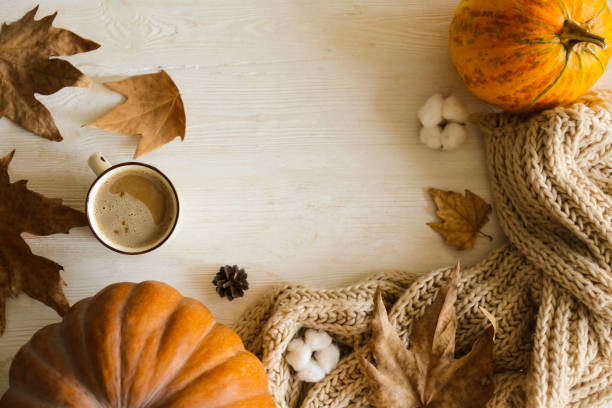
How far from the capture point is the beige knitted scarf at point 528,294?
39.8 inches

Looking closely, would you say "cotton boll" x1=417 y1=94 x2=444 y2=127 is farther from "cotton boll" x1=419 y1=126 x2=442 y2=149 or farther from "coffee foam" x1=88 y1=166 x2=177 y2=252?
"coffee foam" x1=88 y1=166 x2=177 y2=252

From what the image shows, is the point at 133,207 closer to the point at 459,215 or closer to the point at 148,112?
the point at 148,112

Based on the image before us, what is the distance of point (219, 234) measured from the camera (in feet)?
3.69

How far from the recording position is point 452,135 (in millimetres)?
1104

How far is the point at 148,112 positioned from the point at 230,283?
419 mm

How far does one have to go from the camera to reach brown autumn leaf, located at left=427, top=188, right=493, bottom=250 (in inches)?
43.9

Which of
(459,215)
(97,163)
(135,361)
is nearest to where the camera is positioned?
(135,361)

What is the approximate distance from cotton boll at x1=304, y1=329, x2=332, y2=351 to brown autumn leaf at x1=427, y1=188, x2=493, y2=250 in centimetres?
34

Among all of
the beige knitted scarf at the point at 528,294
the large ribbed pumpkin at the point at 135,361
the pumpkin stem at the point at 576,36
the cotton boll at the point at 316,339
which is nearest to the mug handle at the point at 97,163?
the large ribbed pumpkin at the point at 135,361

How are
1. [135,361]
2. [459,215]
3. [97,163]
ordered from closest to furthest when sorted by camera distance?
[135,361] < [97,163] < [459,215]

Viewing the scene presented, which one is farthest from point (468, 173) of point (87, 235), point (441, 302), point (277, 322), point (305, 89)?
point (87, 235)

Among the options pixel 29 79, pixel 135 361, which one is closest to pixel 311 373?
pixel 135 361

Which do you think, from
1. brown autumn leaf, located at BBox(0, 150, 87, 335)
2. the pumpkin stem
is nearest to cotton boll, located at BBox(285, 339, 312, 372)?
brown autumn leaf, located at BBox(0, 150, 87, 335)

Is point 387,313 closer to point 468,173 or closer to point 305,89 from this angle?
point 468,173
